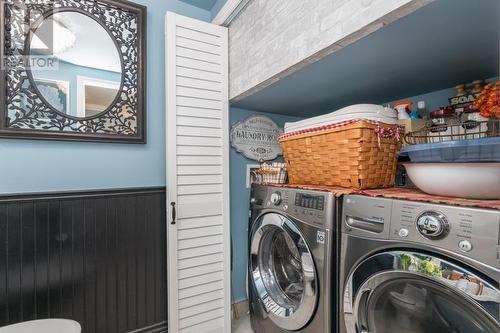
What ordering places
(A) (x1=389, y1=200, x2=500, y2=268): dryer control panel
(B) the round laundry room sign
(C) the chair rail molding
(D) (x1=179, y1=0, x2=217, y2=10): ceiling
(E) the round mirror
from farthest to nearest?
1. (B) the round laundry room sign
2. (D) (x1=179, y1=0, x2=217, y2=10): ceiling
3. (C) the chair rail molding
4. (E) the round mirror
5. (A) (x1=389, y1=200, x2=500, y2=268): dryer control panel

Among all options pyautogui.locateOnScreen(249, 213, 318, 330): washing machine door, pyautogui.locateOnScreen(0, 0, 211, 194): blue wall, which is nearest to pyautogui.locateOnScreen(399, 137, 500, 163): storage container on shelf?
pyautogui.locateOnScreen(249, 213, 318, 330): washing machine door

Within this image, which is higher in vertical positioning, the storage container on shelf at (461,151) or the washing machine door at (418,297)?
the storage container on shelf at (461,151)

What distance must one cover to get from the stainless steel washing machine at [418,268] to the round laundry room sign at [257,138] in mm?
1009

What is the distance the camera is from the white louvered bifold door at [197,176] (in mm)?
1464

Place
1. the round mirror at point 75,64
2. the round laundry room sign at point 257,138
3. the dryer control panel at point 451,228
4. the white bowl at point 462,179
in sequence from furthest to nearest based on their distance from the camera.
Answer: the round laundry room sign at point 257,138
the round mirror at point 75,64
the white bowl at point 462,179
the dryer control panel at point 451,228

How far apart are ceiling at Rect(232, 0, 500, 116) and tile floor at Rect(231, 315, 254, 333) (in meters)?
1.58

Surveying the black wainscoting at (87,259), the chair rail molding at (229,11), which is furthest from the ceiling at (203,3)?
the black wainscoting at (87,259)

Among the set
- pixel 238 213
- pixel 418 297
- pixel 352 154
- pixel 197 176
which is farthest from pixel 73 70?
pixel 418 297

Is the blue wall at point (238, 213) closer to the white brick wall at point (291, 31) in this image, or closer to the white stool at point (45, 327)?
the white brick wall at point (291, 31)

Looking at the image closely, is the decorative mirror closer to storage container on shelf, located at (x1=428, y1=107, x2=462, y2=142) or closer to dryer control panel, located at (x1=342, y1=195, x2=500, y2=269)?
dryer control panel, located at (x1=342, y1=195, x2=500, y2=269)

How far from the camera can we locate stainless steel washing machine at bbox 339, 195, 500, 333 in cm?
62

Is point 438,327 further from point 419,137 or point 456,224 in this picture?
point 419,137

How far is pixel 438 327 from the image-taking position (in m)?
0.79

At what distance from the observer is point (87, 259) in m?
1.36
